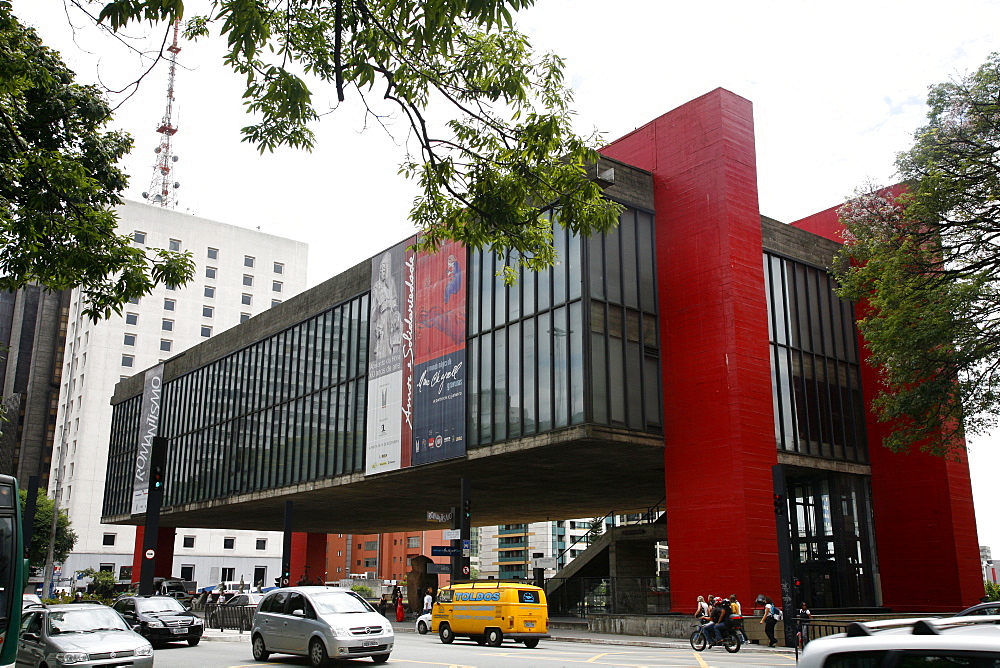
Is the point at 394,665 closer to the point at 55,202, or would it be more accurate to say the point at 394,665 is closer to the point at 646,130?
the point at 55,202

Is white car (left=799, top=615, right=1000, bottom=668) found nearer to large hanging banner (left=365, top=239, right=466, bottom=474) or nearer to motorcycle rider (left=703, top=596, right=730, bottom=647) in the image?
motorcycle rider (left=703, top=596, right=730, bottom=647)

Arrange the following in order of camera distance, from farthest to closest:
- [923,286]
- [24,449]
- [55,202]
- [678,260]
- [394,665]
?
1. [24,449]
2. [678,260]
3. [923,286]
4. [394,665]
5. [55,202]

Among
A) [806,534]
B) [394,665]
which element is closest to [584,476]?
[806,534]

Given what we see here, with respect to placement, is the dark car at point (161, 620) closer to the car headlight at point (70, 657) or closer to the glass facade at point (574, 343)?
the car headlight at point (70, 657)

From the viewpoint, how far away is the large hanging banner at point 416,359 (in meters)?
33.1

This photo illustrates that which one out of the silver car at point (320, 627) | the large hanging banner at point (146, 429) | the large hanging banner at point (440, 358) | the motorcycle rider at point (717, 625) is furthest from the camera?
the large hanging banner at point (146, 429)

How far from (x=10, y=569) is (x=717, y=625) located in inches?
692

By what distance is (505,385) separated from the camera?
3095 centimetres

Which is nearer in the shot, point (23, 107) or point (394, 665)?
point (23, 107)

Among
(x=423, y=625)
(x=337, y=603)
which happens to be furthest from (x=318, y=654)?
(x=423, y=625)

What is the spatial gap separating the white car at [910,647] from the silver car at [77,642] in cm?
1345

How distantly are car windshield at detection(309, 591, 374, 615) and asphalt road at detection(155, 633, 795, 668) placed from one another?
1.08 meters

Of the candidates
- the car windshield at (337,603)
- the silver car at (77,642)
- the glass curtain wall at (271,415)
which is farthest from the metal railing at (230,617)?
the silver car at (77,642)

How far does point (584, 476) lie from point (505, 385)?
7390mm
